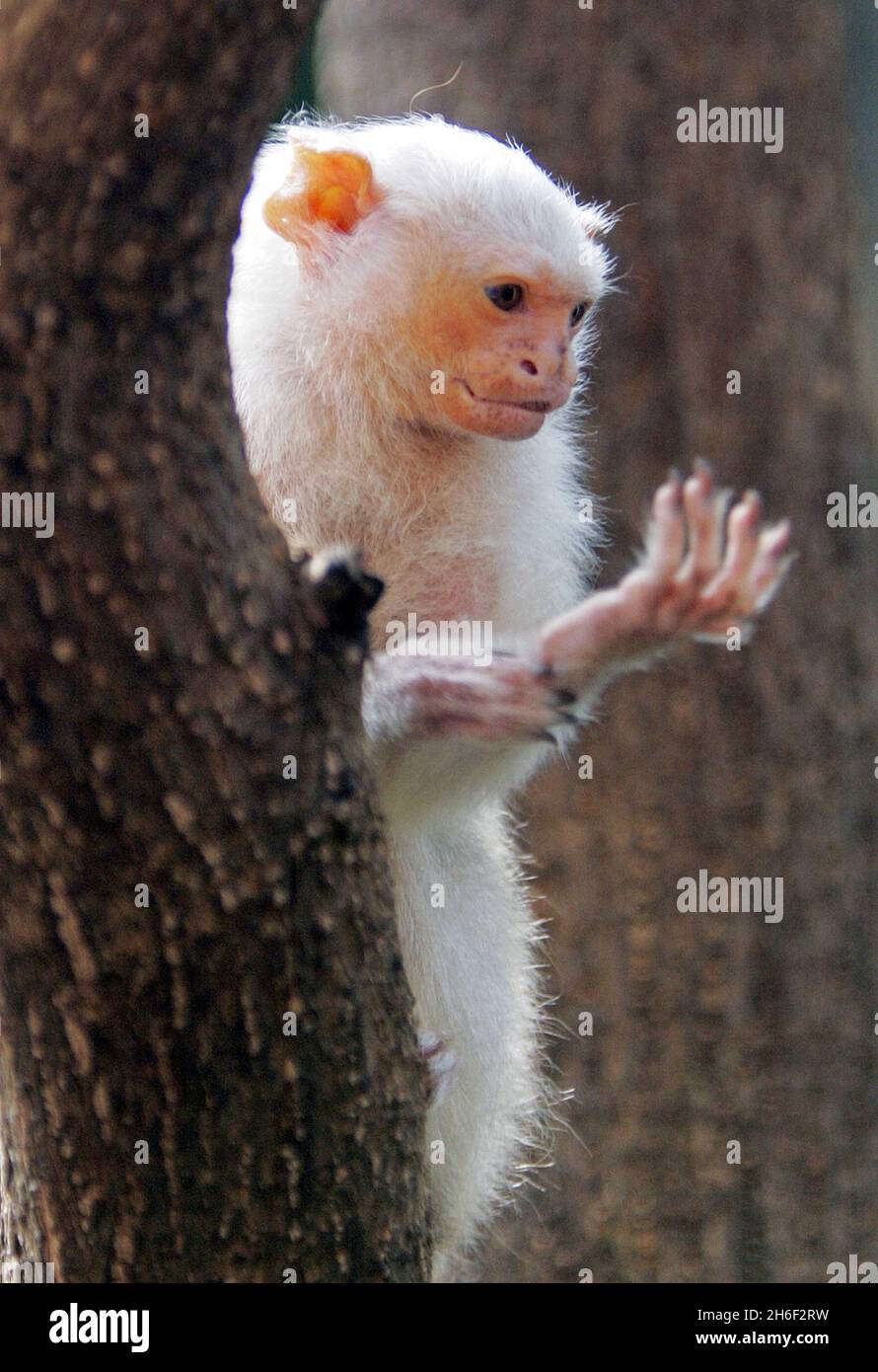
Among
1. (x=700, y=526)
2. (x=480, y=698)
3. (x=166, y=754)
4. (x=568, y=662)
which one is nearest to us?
(x=166, y=754)

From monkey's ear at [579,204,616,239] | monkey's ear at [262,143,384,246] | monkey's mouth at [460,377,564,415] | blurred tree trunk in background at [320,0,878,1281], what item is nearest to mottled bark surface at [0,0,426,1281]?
monkey's mouth at [460,377,564,415]

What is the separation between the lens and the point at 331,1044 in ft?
6.27

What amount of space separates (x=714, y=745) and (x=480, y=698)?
80.2 inches

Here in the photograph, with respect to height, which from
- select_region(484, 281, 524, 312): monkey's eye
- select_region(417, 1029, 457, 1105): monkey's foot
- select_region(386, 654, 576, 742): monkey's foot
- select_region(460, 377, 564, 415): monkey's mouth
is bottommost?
select_region(417, 1029, 457, 1105): monkey's foot

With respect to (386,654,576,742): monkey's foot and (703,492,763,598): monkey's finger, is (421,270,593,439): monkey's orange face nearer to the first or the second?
(386,654,576,742): monkey's foot

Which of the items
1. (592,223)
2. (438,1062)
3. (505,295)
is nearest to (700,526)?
(505,295)

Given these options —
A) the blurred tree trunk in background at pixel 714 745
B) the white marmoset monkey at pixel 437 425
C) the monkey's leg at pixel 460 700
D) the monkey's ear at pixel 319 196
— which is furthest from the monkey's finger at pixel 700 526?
the blurred tree trunk in background at pixel 714 745

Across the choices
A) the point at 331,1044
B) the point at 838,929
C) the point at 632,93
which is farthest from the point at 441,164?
the point at 838,929

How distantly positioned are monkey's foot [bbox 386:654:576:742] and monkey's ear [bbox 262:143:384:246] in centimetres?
104

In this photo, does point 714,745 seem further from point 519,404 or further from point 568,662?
point 568,662

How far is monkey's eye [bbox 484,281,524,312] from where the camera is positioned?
2902 mm

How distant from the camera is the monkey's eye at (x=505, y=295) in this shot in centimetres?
290

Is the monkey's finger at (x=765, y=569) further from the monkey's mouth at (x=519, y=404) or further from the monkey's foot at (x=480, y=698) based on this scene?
the monkey's mouth at (x=519, y=404)

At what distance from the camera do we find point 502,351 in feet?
9.40
